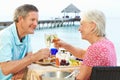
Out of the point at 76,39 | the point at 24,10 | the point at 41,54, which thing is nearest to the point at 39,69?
the point at 41,54

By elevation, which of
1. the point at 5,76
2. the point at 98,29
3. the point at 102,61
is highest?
the point at 98,29

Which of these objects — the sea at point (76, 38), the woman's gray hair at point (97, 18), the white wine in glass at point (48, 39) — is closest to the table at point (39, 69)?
the white wine in glass at point (48, 39)

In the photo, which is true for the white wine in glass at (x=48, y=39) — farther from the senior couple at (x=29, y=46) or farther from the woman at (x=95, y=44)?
the woman at (x=95, y=44)

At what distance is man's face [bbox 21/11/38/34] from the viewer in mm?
2199

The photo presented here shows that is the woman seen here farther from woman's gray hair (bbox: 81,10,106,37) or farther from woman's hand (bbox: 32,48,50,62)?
woman's hand (bbox: 32,48,50,62)

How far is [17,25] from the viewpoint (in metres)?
2.24

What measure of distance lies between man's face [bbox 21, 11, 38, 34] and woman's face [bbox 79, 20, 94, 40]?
1.30 feet

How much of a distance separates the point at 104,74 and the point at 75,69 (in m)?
0.54

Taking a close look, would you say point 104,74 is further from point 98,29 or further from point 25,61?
point 25,61

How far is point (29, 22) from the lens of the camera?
7.26 feet

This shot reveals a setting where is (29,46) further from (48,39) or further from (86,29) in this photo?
(86,29)

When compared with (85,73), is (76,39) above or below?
below

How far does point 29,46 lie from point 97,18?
0.71 m

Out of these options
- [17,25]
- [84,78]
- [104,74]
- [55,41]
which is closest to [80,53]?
[55,41]
